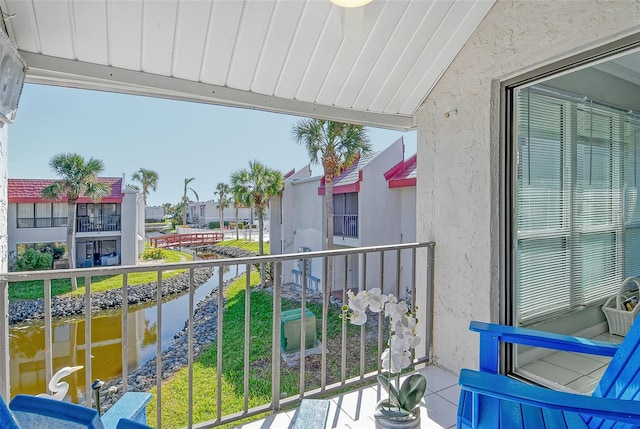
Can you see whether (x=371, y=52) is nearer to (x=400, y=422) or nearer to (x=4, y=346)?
(x=400, y=422)

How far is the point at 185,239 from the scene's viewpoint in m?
24.3

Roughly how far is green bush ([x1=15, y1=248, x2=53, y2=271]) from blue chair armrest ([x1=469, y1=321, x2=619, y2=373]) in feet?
55.8

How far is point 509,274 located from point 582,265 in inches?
51.2

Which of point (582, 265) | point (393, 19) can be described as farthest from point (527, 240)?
point (393, 19)

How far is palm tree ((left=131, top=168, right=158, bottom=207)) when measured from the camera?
106 ft

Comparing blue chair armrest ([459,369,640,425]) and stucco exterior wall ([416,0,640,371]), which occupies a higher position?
stucco exterior wall ([416,0,640,371])

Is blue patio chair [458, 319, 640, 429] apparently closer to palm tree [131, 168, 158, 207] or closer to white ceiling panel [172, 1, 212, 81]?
white ceiling panel [172, 1, 212, 81]

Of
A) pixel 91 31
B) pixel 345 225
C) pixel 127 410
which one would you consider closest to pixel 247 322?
pixel 127 410

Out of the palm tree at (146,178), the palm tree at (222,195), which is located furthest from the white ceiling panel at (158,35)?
the palm tree at (146,178)

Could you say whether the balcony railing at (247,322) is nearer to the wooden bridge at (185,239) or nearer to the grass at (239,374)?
the grass at (239,374)

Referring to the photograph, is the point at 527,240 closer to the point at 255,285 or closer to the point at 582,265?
the point at 582,265

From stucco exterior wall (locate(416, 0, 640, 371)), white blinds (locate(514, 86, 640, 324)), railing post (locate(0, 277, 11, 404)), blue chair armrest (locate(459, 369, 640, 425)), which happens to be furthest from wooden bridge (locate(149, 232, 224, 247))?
blue chair armrest (locate(459, 369, 640, 425))

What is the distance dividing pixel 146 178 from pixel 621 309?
36.0 metres

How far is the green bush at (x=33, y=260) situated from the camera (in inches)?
531
